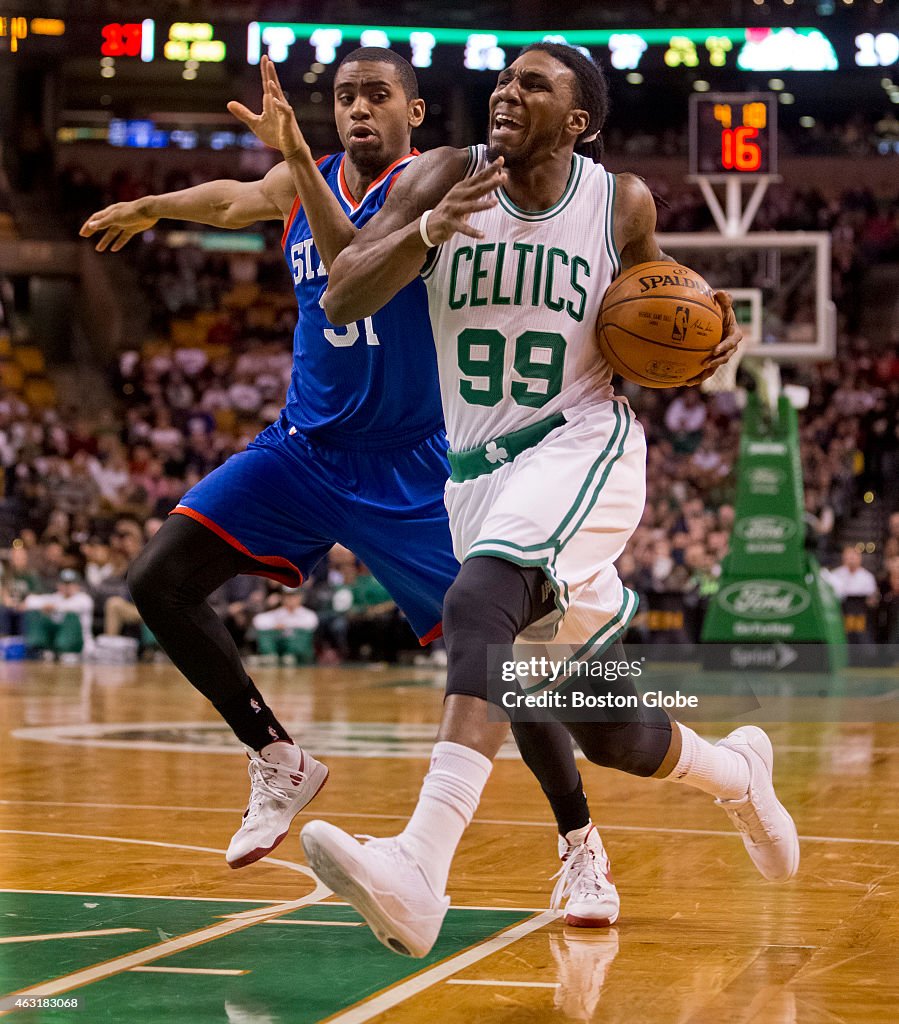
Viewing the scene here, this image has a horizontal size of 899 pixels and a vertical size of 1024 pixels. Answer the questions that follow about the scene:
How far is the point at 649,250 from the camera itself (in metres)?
4.21

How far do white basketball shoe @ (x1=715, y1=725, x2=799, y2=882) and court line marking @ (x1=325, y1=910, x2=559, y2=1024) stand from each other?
1.95 ft

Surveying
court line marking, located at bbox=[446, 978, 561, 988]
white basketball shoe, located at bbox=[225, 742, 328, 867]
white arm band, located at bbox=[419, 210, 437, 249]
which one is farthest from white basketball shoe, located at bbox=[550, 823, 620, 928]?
white arm band, located at bbox=[419, 210, 437, 249]

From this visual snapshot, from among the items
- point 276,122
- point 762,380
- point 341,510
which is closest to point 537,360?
point 276,122

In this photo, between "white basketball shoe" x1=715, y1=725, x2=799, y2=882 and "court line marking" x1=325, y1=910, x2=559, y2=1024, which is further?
"white basketball shoe" x1=715, y1=725, x2=799, y2=882

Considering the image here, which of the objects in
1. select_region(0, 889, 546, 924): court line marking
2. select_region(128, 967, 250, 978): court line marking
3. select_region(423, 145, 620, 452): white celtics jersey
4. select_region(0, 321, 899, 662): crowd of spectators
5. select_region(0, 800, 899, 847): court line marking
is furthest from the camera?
select_region(0, 321, 899, 662): crowd of spectators

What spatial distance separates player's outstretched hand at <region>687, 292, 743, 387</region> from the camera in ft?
13.4

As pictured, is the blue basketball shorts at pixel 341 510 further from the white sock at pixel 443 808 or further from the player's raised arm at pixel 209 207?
the white sock at pixel 443 808

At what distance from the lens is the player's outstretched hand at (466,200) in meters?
3.60

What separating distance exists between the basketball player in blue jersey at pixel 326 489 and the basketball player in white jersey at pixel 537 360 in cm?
72

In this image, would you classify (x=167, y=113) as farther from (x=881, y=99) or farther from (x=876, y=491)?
(x=876, y=491)

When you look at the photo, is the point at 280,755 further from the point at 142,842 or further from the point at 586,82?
the point at 586,82

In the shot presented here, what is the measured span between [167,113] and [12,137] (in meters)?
2.78

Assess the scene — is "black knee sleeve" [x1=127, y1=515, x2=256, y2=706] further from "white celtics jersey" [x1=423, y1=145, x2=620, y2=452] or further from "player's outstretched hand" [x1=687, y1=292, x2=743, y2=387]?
"player's outstretched hand" [x1=687, y1=292, x2=743, y2=387]

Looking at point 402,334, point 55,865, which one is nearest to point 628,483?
point 402,334
